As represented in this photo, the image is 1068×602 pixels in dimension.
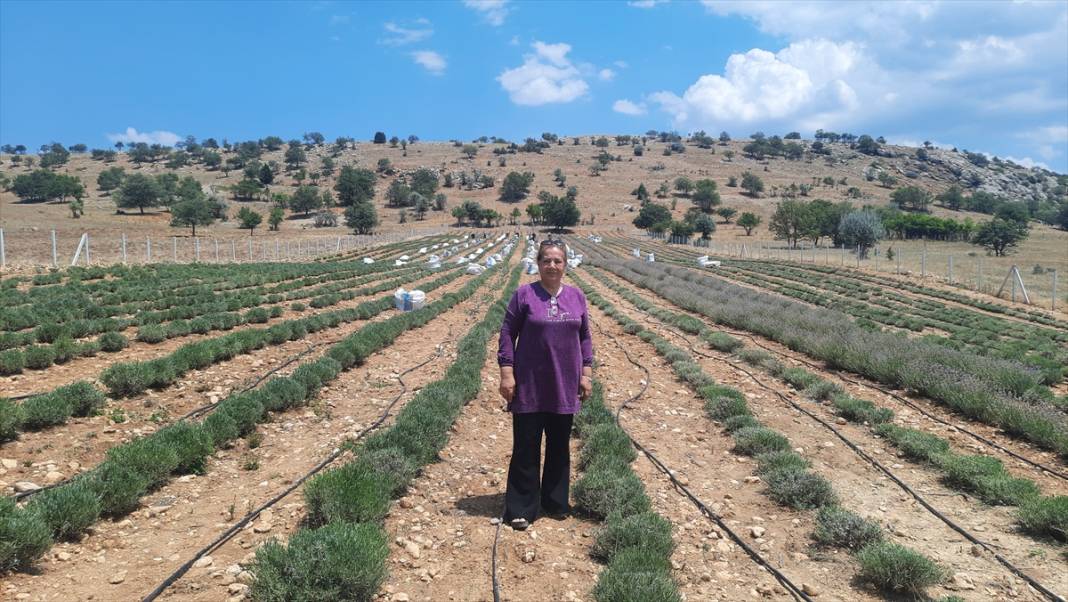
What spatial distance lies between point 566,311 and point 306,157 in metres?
182

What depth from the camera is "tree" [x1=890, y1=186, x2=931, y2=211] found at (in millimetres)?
128875

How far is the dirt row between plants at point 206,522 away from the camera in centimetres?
417

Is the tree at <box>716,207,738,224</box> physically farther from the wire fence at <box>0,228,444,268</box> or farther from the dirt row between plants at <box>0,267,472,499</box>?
the dirt row between plants at <box>0,267,472,499</box>

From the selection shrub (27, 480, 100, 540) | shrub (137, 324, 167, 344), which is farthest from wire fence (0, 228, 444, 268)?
shrub (27, 480, 100, 540)

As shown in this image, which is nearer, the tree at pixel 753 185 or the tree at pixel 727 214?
the tree at pixel 727 214

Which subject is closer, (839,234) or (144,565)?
(144,565)

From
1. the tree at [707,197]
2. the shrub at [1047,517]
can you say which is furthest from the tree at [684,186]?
the shrub at [1047,517]

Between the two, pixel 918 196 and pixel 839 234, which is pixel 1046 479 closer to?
pixel 839 234

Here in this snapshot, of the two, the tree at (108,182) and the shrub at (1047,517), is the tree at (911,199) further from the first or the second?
the tree at (108,182)

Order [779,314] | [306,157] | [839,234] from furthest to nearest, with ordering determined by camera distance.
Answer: [306,157]
[839,234]
[779,314]

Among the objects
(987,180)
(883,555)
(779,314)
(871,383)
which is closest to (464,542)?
(883,555)

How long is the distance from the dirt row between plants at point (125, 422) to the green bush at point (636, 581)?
17.4ft

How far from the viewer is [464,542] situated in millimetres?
5035

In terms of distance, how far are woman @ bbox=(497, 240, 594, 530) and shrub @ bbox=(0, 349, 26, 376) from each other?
8.36 metres
